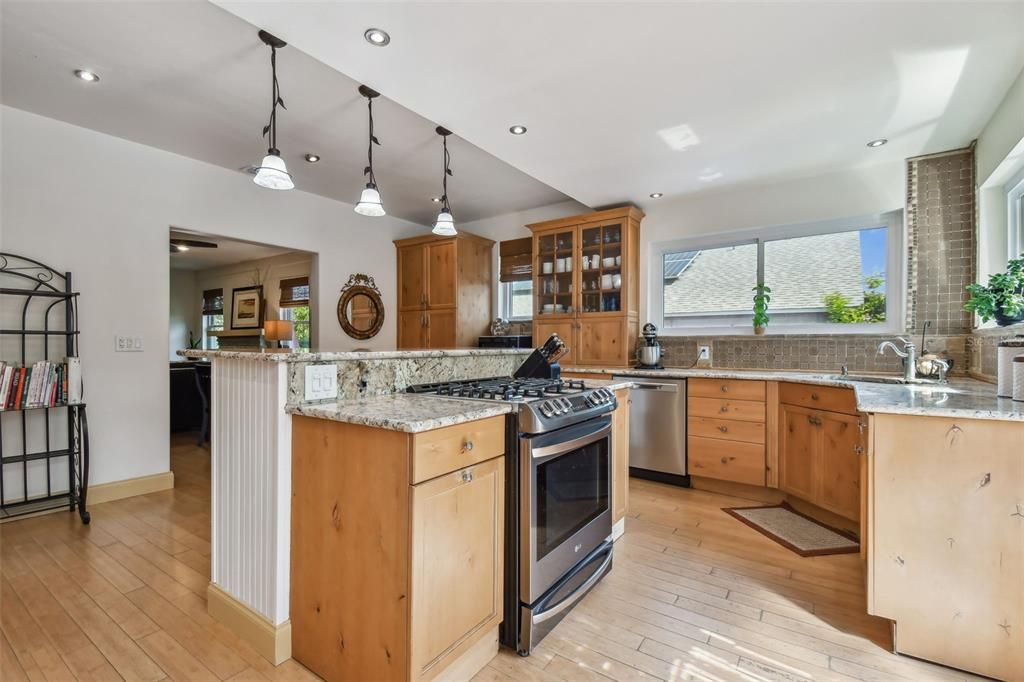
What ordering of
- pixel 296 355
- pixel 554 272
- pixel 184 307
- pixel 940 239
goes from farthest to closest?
pixel 184 307 < pixel 554 272 < pixel 940 239 < pixel 296 355

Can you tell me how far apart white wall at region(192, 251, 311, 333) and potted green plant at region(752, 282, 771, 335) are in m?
5.62

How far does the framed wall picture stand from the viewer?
7.27 m

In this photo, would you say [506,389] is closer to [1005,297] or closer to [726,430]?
[726,430]

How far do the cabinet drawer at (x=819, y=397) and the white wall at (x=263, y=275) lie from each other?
596 centimetres

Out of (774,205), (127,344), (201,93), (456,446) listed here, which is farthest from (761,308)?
(127,344)

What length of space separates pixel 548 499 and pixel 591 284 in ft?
9.65

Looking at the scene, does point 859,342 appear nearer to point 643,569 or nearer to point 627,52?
point 643,569

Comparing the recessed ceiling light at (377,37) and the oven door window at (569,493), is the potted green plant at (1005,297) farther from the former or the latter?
the recessed ceiling light at (377,37)

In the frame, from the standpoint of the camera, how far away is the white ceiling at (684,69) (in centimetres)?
174

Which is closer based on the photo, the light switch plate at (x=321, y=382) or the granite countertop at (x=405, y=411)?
the granite countertop at (x=405, y=411)

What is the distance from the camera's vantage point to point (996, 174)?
2596 millimetres

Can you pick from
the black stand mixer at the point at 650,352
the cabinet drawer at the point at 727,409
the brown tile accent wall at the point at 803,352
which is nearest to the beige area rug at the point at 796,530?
the cabinet drawer at the point at 727,409

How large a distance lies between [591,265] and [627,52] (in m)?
2.38

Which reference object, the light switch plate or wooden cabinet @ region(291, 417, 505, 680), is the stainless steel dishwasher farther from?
the light switch plate
